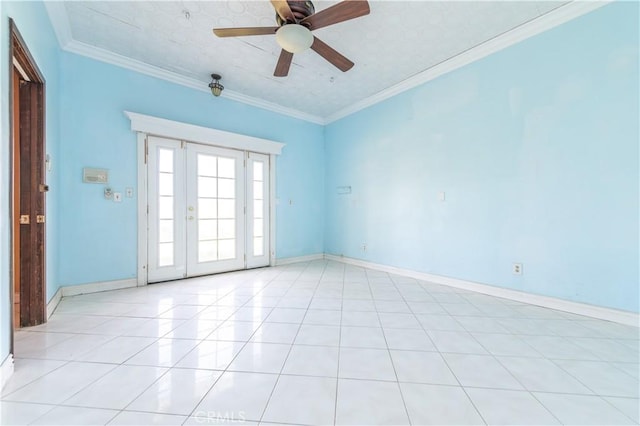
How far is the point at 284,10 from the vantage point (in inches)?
84.6

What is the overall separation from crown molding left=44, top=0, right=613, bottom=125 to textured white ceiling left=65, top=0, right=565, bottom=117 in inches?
2.8

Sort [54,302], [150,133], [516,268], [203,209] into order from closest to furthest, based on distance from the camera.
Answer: [54,302]
[516,268]
[150,133]
[203,209]

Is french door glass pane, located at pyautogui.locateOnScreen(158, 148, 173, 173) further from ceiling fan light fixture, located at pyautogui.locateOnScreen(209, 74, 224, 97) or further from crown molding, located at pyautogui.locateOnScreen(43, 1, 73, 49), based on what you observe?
crown molding, located at pyautogui.locateOnScreen(43, 1, 73, 49)

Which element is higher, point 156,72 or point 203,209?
point 156,72

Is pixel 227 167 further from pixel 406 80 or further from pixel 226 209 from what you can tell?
pixel 406 80

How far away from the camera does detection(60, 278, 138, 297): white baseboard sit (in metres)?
2.99

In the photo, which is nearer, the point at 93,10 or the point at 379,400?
the point at 379,400

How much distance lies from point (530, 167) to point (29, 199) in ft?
16.1

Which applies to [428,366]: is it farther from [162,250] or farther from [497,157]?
[162,250]

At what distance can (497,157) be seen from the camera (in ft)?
9.98

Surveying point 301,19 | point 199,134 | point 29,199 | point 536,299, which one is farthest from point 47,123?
point 536,299

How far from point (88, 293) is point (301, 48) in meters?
3.76

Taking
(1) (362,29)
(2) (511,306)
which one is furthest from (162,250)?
(2) (511,306)

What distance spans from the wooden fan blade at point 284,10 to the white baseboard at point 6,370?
10.0 feet
